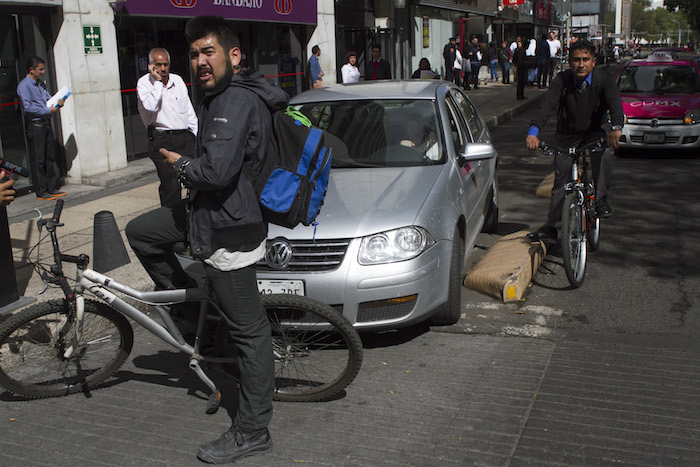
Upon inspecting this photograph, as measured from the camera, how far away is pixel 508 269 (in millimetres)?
5949

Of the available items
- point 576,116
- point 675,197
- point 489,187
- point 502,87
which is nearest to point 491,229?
point 489,187

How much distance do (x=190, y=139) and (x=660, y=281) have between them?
15.7 ft

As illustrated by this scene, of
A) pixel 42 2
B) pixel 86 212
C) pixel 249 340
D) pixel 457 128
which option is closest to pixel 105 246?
pixel 86 212

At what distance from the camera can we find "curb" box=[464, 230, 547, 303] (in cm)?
577

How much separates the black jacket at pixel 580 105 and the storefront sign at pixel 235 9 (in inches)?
220

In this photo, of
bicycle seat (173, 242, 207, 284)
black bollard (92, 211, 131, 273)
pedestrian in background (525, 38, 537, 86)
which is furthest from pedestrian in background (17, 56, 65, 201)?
pedestrian in background (525, 38, 537, 86)

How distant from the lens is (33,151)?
9.87 metres

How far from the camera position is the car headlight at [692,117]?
40.1 feet

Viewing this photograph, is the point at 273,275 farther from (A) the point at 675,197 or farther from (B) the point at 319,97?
(A) the point at 675,197

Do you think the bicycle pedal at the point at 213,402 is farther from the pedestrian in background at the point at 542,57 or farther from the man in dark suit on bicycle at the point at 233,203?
the pedestrian in background at the point at 542,57

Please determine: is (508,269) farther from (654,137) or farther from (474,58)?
(474,58)

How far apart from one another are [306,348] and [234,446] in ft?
2.93

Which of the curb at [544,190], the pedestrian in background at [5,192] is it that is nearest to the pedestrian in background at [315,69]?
the curb at [544,190]

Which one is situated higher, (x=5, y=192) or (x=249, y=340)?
(x=5, y=192)
